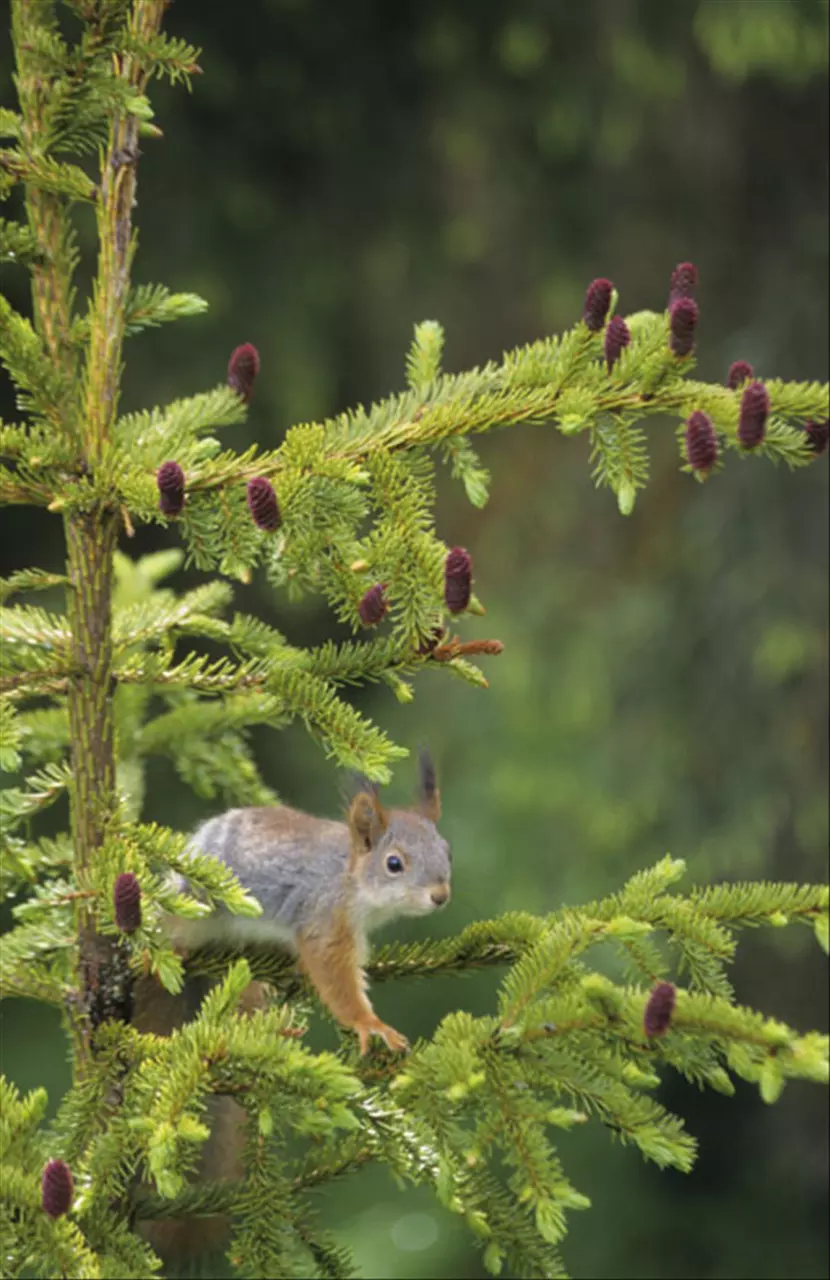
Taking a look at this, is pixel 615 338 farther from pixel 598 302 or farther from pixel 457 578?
pixel 457 578

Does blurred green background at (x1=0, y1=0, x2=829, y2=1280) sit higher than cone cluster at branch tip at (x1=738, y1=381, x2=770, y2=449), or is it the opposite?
blurred green background at (x1=0, y1=0, x2=829, y2=1280)

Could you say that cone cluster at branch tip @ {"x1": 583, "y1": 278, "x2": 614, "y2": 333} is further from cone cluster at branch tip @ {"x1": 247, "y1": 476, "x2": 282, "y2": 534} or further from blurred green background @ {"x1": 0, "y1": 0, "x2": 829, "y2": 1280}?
blurred green background @ {"x1": 0, "y1": 0, "x2": 829, "y2": 1280}

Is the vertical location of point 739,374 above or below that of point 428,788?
above

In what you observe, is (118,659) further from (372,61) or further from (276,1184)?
(372,61)

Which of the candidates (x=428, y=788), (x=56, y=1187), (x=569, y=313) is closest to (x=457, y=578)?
(x=428, y=788)

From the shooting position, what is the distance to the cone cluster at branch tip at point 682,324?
69.7 inches

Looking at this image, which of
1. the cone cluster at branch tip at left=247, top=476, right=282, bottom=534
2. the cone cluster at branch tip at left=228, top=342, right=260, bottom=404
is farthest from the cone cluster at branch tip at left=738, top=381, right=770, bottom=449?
the cone cluster at branch tip at left=228, top=342, right=260, bottom=404

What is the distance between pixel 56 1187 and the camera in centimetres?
164

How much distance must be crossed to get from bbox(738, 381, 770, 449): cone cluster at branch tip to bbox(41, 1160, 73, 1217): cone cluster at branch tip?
101 cm

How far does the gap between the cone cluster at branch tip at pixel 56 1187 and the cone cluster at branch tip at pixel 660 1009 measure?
585 mm

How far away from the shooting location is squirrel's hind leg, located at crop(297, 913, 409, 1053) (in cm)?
206

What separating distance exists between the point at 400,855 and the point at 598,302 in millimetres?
719

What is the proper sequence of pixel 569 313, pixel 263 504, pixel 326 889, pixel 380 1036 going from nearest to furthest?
pixel 263 504, pixel 380 1036, pixel 326 889, pixel 569 313

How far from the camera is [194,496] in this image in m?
1.95
